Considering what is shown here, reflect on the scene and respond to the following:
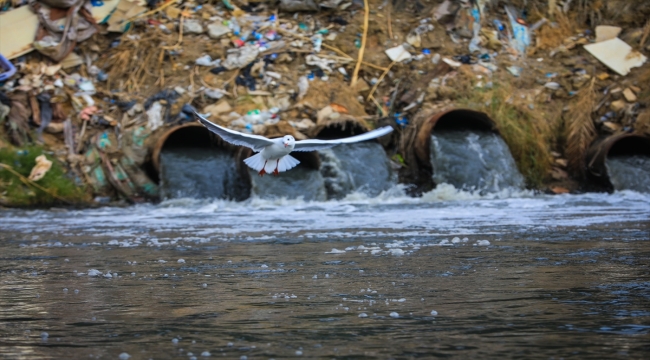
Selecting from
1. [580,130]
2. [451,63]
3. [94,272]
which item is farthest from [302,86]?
[94,272]

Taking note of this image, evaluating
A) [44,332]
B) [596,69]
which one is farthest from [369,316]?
[596,69]

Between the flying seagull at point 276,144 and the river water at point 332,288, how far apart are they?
0.57m

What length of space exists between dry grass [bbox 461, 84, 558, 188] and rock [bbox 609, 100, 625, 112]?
0.83m

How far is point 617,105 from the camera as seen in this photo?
1163 centimetres

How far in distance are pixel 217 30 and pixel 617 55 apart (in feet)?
19.8

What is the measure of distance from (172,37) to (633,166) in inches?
262

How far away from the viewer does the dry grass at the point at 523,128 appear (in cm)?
1101

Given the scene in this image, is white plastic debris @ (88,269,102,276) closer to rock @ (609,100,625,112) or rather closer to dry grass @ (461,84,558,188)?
dry grass @ (461,84,558,188)

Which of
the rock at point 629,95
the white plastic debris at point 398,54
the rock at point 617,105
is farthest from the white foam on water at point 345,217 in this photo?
the white plastic debris at point 398,54

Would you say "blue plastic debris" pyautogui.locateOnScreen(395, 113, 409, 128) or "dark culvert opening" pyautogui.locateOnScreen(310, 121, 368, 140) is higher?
"blue plastic debris" pyautogui.locateOnScreen(395, 113, 409, 128)

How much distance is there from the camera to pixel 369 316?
10.9ft

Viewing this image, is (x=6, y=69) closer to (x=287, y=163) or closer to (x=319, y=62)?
(x=319, y=62)

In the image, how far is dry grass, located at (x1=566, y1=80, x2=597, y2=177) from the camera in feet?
36.4

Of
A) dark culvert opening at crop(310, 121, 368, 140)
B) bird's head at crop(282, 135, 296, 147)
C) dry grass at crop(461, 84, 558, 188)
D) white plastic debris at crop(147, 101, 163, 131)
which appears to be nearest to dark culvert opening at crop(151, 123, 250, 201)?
white plastic debris at crop(147, 101, 163, 131)
